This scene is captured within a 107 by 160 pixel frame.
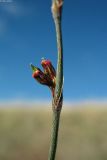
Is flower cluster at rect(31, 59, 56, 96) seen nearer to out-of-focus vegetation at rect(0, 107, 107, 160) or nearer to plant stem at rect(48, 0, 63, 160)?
plant stem at rect(48, 0, 63, 160)

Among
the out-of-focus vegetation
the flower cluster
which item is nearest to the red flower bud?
the flower cluster

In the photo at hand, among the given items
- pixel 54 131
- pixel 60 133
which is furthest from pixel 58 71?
pixel 60 133

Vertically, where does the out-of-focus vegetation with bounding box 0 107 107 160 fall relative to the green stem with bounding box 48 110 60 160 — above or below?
above

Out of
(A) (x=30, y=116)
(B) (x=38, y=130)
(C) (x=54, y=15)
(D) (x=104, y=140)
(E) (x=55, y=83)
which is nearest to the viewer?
(C) (x=54, y=15)

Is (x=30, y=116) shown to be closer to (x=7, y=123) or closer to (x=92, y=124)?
(x=7, y=123)

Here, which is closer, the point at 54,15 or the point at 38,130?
the point at 54,15

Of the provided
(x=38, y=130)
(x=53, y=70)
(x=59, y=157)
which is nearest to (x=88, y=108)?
(x=38, y=130)
